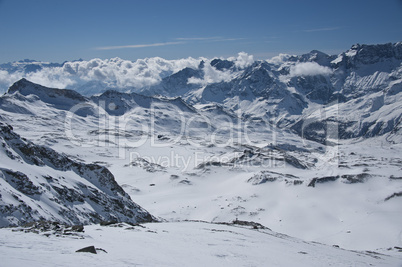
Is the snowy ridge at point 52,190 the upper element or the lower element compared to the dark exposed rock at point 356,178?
upper

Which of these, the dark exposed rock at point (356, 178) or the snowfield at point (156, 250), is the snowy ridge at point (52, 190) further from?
the dark exposed rock at point (356, 178)

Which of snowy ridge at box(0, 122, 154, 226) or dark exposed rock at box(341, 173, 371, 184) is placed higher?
snowy ridge at box(0, 122, 154, 226)

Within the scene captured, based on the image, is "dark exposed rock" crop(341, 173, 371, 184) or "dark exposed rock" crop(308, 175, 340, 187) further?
"dark exposed rock" crop(308, 175, 340, 187)

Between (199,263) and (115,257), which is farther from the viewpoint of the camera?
(199,263)

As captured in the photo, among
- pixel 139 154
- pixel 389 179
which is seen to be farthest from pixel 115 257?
pixel 139 154

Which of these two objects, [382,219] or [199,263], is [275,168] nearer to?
[382,219]

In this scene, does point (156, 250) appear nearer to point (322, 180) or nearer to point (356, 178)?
point (322, 180)

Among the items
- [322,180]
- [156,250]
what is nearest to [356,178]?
[322,180]

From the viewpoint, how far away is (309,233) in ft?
208

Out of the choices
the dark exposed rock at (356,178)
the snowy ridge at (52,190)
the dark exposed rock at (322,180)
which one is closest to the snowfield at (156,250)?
the snowy ridge at (52,190)

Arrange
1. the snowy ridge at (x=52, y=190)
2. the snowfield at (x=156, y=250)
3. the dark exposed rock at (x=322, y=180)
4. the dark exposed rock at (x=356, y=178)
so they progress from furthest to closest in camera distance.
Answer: the dark exposed rock at (x=322, y=180), the dark exposed rock at (x=356, y=178), the snowy ridge at (x=52, y=190), the snowfield at (x=156, y=250)

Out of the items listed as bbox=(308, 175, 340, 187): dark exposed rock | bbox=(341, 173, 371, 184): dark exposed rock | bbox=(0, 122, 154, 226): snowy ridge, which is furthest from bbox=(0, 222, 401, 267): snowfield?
bbox=(341, 173, 371, 184): dark exposed rock

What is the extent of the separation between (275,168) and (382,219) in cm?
5550

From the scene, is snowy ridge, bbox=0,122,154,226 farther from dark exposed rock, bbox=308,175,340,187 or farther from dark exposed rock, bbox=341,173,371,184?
dark exposed rock, bbox=341,173,371,184
